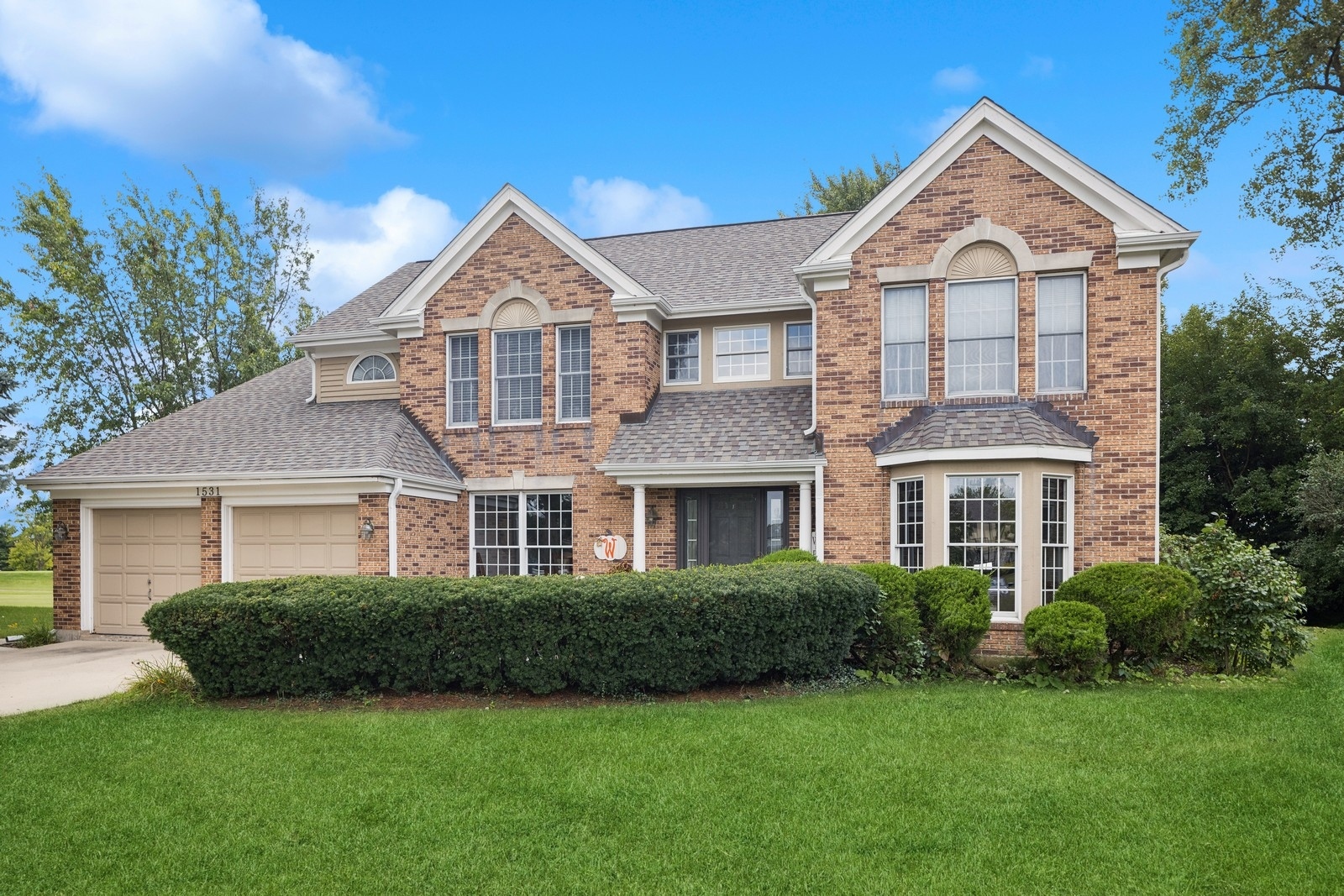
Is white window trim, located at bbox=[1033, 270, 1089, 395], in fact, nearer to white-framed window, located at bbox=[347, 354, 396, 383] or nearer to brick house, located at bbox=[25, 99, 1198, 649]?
brick house, located at bbox=[25, 99, 1198, 649]

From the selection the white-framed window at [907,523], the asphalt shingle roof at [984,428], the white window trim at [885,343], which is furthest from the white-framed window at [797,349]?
the white-framed window at [907,523]

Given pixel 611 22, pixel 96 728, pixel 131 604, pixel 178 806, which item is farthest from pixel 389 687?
pixel 611 22

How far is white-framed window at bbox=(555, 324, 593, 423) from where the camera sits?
17000mm

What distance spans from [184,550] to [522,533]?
5984 mm

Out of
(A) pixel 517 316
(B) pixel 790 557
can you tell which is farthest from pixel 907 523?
(A) pixel 517 316

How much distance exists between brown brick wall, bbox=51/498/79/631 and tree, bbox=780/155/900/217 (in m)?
27.4

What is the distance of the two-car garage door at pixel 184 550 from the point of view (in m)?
16.0

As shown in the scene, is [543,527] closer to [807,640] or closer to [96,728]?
[807,640]

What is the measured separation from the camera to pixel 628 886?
5227mm

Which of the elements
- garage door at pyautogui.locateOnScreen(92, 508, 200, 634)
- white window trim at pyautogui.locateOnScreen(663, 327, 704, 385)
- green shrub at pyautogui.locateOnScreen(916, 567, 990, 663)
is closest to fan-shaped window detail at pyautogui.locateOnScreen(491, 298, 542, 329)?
white window trim at pyautogui.locateOnScreen(663, 327, 704, 385)

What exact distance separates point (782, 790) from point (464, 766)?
8.15ft

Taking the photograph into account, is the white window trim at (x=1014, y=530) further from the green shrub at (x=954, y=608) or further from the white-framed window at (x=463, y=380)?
the white-framed window at (x=463, y=380)

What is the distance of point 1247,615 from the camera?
11.4 metres

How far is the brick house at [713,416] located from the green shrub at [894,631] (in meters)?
2.52
